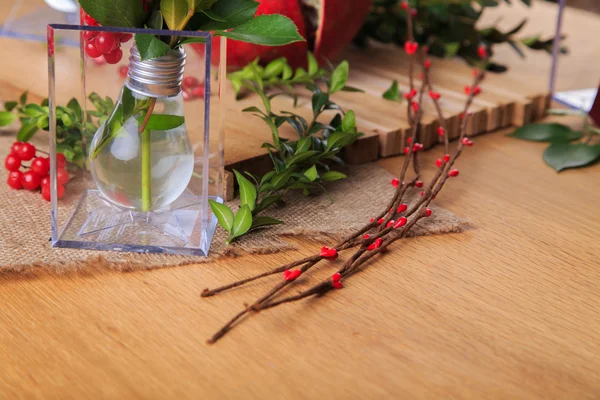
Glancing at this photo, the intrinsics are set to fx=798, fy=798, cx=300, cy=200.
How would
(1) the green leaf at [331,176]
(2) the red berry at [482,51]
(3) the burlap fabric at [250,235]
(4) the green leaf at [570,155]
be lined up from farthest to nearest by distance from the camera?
(2) the red berry at [482,51] → (4) the green leaf at [570,155] → (1) the green leaf at [331,176] → (3) the burlap fabric at [250,235]

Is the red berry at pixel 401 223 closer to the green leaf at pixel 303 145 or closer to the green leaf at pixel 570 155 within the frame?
the green leaf at pixel 303 145

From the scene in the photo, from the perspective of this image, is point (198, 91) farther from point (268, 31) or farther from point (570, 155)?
point (570, 155)

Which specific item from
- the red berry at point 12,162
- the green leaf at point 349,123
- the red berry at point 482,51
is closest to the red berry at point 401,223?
the green leaf at point 349,123

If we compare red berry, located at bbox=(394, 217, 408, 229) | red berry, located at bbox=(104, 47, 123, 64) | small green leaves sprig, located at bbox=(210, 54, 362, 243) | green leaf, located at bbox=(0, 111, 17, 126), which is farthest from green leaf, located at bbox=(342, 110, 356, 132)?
green leaf, located at bbox=(0, 111, 17, 126)

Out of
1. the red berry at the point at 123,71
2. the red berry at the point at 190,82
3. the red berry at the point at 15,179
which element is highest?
the red berry at the point at 123,71

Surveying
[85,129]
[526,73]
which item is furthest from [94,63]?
[526,73]

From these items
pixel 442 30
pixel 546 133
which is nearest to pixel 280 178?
pixel 546 133

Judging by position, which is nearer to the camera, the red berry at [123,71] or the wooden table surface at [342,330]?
the wooden table surface at [342,330]

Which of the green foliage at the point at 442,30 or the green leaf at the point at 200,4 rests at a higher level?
the green leaf at the point at 200,4
